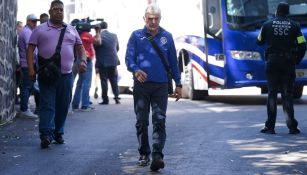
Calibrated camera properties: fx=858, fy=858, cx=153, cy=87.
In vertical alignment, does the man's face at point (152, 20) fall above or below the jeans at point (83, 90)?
above

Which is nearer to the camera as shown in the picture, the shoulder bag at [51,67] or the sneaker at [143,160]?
the sneaker at [143,160]

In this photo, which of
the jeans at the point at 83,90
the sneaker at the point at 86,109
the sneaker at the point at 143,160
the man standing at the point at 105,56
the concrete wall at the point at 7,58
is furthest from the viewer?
the man standing at the point at 105,56

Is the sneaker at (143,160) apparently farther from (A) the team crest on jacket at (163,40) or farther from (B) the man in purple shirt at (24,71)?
(B) the man in purple shirt at (24,71)

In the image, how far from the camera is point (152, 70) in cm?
880

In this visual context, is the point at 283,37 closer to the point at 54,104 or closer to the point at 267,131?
the point at 267,131

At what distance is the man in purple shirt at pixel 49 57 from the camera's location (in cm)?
1058

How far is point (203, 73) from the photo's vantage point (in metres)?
18.2

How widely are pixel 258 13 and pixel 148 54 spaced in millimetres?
8606

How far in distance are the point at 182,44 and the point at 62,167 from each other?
10.8m

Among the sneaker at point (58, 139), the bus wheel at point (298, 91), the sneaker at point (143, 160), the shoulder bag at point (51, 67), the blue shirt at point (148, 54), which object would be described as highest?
the blue shirt at point (148, 54)

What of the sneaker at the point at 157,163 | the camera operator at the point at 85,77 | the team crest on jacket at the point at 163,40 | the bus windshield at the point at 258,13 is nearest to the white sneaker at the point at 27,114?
the camera operator at the point at 85,77

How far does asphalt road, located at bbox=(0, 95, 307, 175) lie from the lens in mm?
8781

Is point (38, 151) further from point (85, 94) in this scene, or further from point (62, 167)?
point (85, 94)

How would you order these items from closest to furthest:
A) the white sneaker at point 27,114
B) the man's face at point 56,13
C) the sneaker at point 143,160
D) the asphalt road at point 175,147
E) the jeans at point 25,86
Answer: the asphalt road at point 175,147 → the sneaker at point 143,160 → the man's face at point 56,13 → the jeans at point 25,86 → the white sneaker at point 27,114
